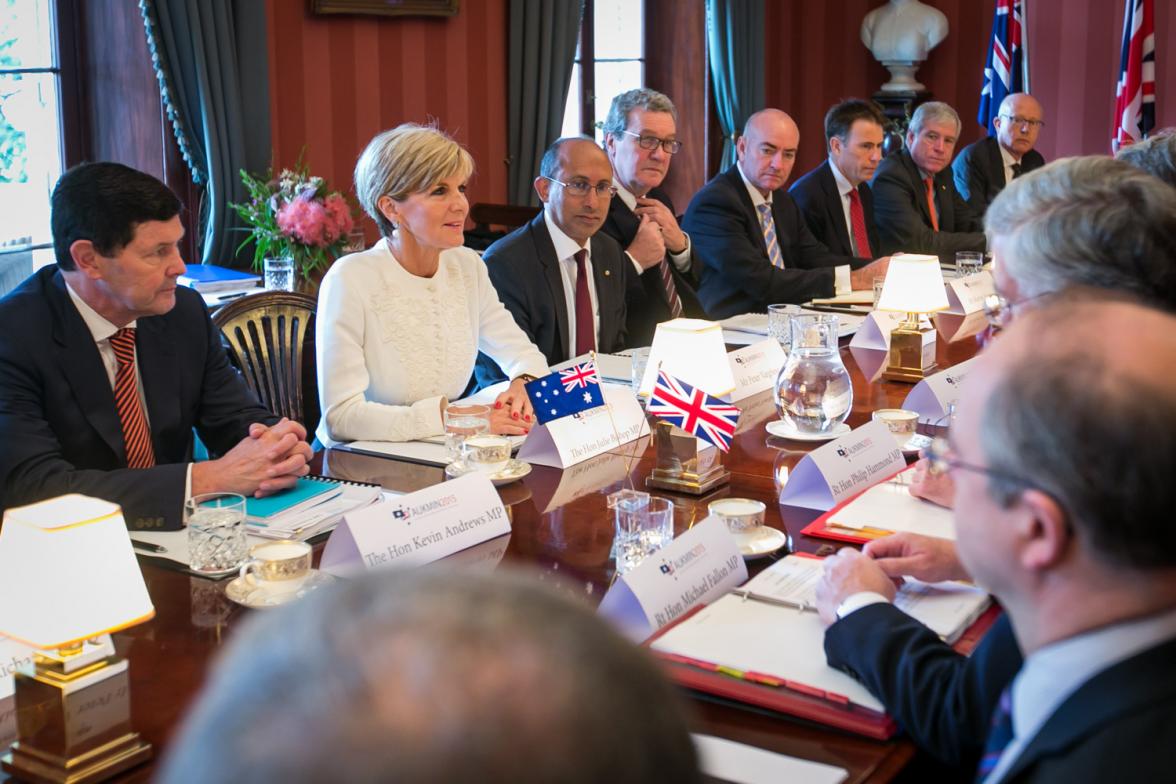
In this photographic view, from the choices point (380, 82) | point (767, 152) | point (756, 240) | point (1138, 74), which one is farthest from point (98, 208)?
point (1138, 74)

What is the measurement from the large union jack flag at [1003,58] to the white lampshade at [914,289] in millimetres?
6212

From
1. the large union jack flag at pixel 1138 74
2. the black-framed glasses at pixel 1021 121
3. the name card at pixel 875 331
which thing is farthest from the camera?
the large union jack flag at pixel 1138 74

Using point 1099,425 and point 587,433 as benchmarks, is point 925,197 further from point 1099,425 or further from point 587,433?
point 1099,425

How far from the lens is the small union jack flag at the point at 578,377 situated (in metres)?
2.62

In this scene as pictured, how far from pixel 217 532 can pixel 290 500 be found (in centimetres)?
30

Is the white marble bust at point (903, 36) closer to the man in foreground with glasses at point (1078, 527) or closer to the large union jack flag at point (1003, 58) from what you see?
the large union jack flag at point (1003, 58)

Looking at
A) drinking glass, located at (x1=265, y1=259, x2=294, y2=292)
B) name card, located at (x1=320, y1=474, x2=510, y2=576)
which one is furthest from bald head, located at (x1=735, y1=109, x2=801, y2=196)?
name card, located at (x1=320, y1=474, x2=510, y2=576)

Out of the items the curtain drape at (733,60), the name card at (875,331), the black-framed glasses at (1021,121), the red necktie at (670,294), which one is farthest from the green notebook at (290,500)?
the black-framed glasses at (1021,121)

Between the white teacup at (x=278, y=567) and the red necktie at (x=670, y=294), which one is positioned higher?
the red necktie at (x=670, y=294)

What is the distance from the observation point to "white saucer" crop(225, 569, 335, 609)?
1833mm

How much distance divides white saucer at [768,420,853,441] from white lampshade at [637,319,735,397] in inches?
5.9

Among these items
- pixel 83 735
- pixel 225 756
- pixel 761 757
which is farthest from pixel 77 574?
pixel 225 756

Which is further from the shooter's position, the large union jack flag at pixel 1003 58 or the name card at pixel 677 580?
the large union jack flag at pixel 1003 58

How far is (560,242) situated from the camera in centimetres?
418
